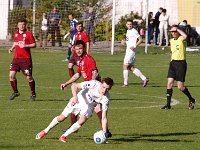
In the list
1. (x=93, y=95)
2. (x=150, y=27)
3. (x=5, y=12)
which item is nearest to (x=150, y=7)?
(x=150, y=27)

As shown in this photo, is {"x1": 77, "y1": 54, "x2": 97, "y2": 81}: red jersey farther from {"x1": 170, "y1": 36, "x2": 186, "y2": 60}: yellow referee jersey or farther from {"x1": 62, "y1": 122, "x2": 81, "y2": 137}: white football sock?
{"x1": 170, "y1": 36, "x2": 186, "y2": 60}: yellow referee jersey

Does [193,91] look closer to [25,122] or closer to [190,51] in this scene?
[25,122]

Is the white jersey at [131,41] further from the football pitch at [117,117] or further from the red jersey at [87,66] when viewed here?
the red jersey at [87,66]

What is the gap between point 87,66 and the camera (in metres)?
14.7

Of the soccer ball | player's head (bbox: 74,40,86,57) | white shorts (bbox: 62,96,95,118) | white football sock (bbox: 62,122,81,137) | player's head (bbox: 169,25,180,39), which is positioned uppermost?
player's head (bbox: 169,25,180,39)

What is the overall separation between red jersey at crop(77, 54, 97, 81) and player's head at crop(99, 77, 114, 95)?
136 cm

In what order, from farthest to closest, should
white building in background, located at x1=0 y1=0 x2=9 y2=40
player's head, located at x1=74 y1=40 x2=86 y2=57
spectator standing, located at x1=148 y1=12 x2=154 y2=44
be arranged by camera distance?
white building in background, located at x1=0 y1=0 x2=9 y2=40
spectator standing, located at x1=148 y1=12 x2=154 y2=44
player's head, located at x1=74 y1=40 x2=86 y2=57

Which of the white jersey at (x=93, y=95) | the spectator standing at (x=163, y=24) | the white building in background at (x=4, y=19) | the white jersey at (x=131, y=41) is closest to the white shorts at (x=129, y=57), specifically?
the white jersey at (x=131, y=41)

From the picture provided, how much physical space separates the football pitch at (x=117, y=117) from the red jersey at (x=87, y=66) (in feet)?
3.70

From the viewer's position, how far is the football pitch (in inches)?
540

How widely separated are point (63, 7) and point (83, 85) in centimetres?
3199

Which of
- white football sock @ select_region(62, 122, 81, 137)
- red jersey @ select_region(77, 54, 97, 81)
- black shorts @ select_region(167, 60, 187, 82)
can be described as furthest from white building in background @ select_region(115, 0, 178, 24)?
white football sock @ select_region(62, 122, 81, 137)

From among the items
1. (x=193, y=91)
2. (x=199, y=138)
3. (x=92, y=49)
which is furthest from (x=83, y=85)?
(x=92, y=49)

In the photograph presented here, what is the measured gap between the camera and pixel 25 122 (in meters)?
16.3
